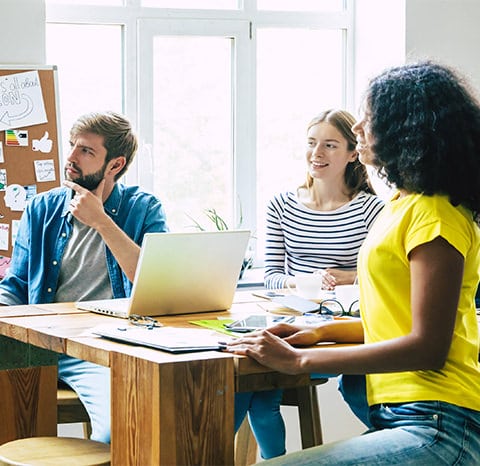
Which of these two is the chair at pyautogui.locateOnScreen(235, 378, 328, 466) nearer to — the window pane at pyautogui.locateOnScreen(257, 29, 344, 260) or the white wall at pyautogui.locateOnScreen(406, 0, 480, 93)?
the window pane at pyautogui.locateOnScreen(257, 29, 344, 260)

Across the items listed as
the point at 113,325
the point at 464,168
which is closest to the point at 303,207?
the point at 113,325

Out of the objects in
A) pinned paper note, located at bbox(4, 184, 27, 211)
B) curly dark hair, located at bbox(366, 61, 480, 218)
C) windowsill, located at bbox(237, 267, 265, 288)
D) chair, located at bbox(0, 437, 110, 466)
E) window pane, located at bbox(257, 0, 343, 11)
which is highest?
window pane, located at bbox(257, 0, 343, 11)

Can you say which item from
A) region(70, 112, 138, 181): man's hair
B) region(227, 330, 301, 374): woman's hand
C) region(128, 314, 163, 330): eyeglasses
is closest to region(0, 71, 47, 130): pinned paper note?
region(70, 112, 138, 181): man's hair

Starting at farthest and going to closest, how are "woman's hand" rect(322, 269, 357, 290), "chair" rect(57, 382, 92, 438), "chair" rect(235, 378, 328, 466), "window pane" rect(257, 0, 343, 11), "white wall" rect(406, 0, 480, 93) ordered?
"window pane" rect(257, 0, 343, 11) → "white wall" rect(406, 0, 480, 93) → "woman's hand" rect(322, 269, 357, 290) → "chair" rect(235, 378, 328, 466) → "chair" rect(57, 382, 92, 438)

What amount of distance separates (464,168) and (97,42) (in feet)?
8.77

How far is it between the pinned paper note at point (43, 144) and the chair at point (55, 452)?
1834 mm

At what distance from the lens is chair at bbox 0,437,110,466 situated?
203 centimetres

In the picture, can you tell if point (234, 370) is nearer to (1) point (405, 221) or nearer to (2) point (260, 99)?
(1) point (405, 221)

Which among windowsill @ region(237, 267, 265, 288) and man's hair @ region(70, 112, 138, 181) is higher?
man's hair @ region(70, 112, 138, 181)

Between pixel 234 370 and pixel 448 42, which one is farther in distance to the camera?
pixel 448 42

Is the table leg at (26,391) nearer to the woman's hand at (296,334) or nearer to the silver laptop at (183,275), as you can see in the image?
the silver laptop at (183,275)

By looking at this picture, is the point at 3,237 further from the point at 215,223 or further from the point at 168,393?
the point at 168,393

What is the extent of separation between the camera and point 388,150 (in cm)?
188

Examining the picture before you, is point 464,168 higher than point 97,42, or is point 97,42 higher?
point 97,42
